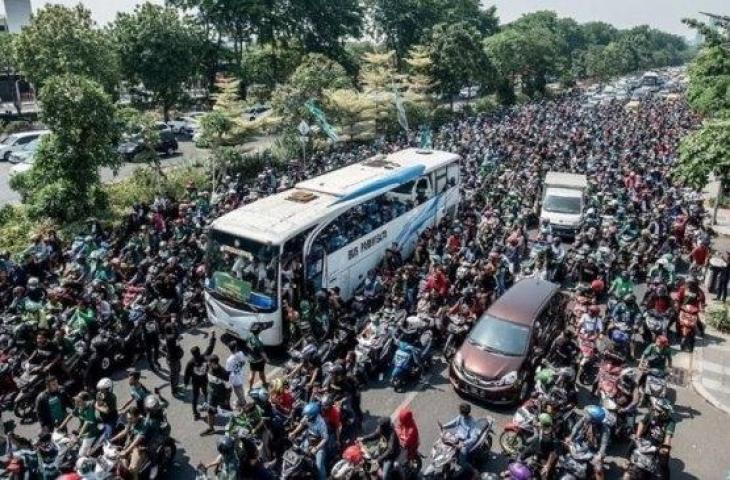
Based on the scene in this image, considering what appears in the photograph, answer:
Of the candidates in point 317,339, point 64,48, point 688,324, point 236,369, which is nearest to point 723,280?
point 688,324

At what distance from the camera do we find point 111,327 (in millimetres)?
12695

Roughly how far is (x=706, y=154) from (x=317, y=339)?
11399mm

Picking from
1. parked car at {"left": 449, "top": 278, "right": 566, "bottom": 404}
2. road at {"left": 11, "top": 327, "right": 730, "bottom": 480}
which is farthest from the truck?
parked car at {"left": 449, "top": 278, "right": 566, "bottom": 404}

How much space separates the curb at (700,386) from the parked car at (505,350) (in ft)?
9.75

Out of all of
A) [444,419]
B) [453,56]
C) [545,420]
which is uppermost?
[453,56]

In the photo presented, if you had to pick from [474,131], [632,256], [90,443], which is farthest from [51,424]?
[474,131]

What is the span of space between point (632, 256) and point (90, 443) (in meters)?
14.0

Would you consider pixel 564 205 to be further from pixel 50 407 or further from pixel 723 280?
pixel 50 407

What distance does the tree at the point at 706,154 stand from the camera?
16.1 meters

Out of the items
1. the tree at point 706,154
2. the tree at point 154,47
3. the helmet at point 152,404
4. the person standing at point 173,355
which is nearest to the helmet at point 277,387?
the helmet at point 152,404

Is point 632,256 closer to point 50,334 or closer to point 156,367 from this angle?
point 156,367

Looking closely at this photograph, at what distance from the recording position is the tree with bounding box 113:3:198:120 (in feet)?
127

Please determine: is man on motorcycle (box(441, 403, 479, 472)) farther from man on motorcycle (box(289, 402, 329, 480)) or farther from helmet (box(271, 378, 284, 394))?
helmet (box(271, 378, 284, 394))

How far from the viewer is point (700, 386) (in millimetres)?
12367
